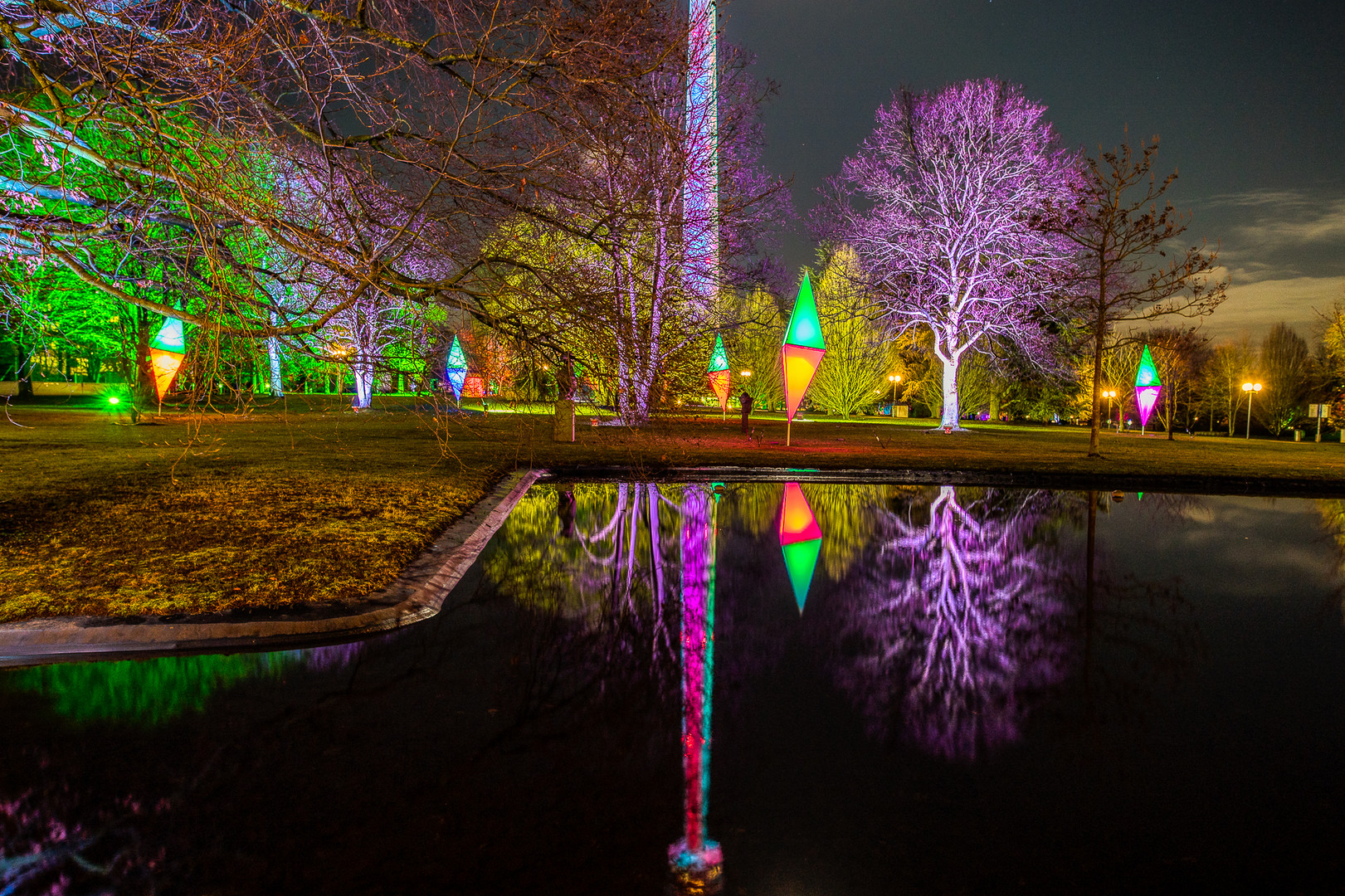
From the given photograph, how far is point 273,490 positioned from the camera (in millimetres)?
10961

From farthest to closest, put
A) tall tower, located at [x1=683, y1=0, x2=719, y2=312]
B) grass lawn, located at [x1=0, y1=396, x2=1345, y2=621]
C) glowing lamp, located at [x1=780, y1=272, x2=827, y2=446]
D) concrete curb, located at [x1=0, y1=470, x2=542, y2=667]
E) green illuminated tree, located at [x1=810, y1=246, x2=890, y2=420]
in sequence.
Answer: green illuminated tree, located at [x1=810, y1=246, x2=890, y2=420]
glowing lamp, located at [x1=780, y1=272, x2=827, y2=446]
tall tower, located at [x1=683, y1=0, x2=719, y2=312]
grass lawn, located at [x1=0, y1=396, x2=1345, y2=621]
concrete curb, located at [x1=0, y1=470, x2=542, y2=667]

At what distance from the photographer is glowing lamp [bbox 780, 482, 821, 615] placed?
297 inches

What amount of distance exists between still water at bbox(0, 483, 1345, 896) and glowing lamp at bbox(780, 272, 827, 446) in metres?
12.8

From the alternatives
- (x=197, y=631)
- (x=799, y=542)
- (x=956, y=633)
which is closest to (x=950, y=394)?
(x=799, y=542)

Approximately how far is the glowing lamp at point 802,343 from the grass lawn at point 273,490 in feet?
6.59

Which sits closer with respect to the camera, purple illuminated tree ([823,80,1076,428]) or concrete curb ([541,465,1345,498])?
concrete curb ([541,465,1345,498])

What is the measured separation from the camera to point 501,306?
642cm

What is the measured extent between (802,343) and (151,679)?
16.7 m

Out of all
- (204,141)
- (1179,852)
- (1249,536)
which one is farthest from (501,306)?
(1249,536)

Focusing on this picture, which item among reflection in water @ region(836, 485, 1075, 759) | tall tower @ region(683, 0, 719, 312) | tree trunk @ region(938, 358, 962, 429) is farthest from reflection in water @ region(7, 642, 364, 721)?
tree trunk @ region(938, 358, 962, 429)

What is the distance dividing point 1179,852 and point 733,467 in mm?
14223

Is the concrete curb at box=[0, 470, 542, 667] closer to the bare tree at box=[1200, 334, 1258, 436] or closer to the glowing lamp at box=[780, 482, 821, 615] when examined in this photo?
the glowing lamp at box=[780, 482, 821, 615]

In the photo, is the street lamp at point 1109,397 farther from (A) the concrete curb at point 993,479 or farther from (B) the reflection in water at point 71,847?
(B) the reflection in water at point 71,847

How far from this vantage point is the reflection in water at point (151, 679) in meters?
4.38
